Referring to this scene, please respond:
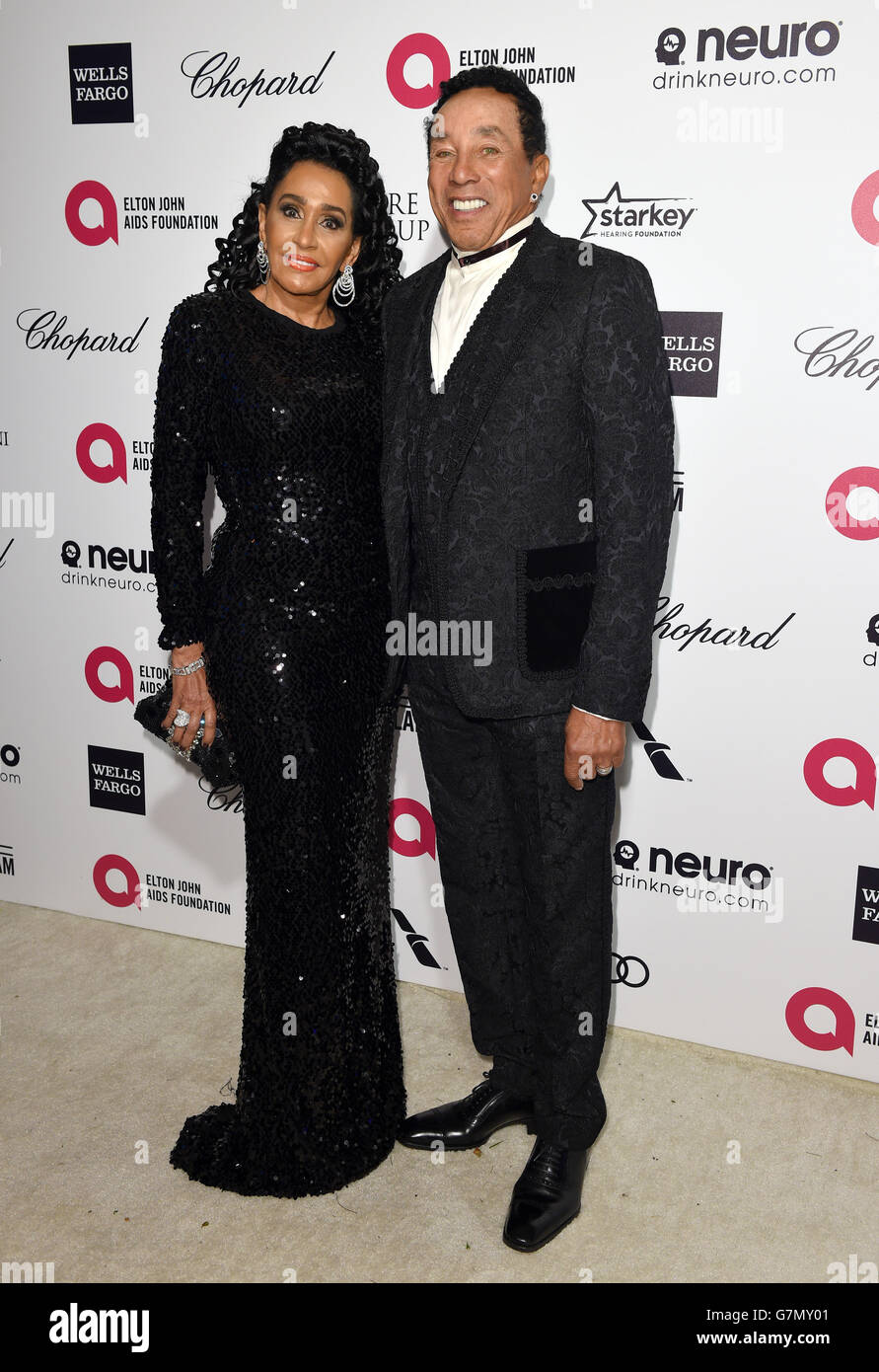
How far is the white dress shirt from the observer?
212 centimetres

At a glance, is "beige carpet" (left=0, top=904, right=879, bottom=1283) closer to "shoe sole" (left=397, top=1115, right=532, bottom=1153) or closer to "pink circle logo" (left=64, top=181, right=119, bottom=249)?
"shoe sole" (left=397, top=1115, right=532, bottom=1153)

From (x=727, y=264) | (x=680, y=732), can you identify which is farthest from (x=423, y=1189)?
(x=727, y=264)

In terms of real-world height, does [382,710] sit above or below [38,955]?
above

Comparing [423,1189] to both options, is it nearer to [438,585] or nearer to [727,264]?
[438,585]

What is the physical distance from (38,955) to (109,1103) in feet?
2.53

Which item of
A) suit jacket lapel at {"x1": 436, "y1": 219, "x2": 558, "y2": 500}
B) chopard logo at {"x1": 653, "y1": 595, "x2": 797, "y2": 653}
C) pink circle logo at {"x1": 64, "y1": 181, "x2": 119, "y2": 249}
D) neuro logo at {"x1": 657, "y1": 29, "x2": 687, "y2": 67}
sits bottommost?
chopard logo at {"x1": 653, "y1": 595, "x2": 797, "y2": 653}

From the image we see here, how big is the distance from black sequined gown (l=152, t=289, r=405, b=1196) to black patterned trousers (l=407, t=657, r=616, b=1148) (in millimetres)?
154

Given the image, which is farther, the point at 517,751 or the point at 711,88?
the point at 711,88

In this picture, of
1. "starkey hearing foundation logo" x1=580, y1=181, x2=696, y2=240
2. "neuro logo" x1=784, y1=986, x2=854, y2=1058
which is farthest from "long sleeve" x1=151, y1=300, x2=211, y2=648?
"neuro logo" x1=784, y1=986, x2=854, y2=1058

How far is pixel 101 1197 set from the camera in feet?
7.70

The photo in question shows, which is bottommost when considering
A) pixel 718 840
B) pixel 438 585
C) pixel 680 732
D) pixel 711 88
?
pixel 718 840

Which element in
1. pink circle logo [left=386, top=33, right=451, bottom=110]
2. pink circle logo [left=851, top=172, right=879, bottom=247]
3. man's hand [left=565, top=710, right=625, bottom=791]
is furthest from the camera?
pink circle logo [left=386, top=33, right=451, bottom=110]

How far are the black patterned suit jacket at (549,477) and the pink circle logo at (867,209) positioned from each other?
61cm

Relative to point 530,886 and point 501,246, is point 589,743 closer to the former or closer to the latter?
point 530,886
